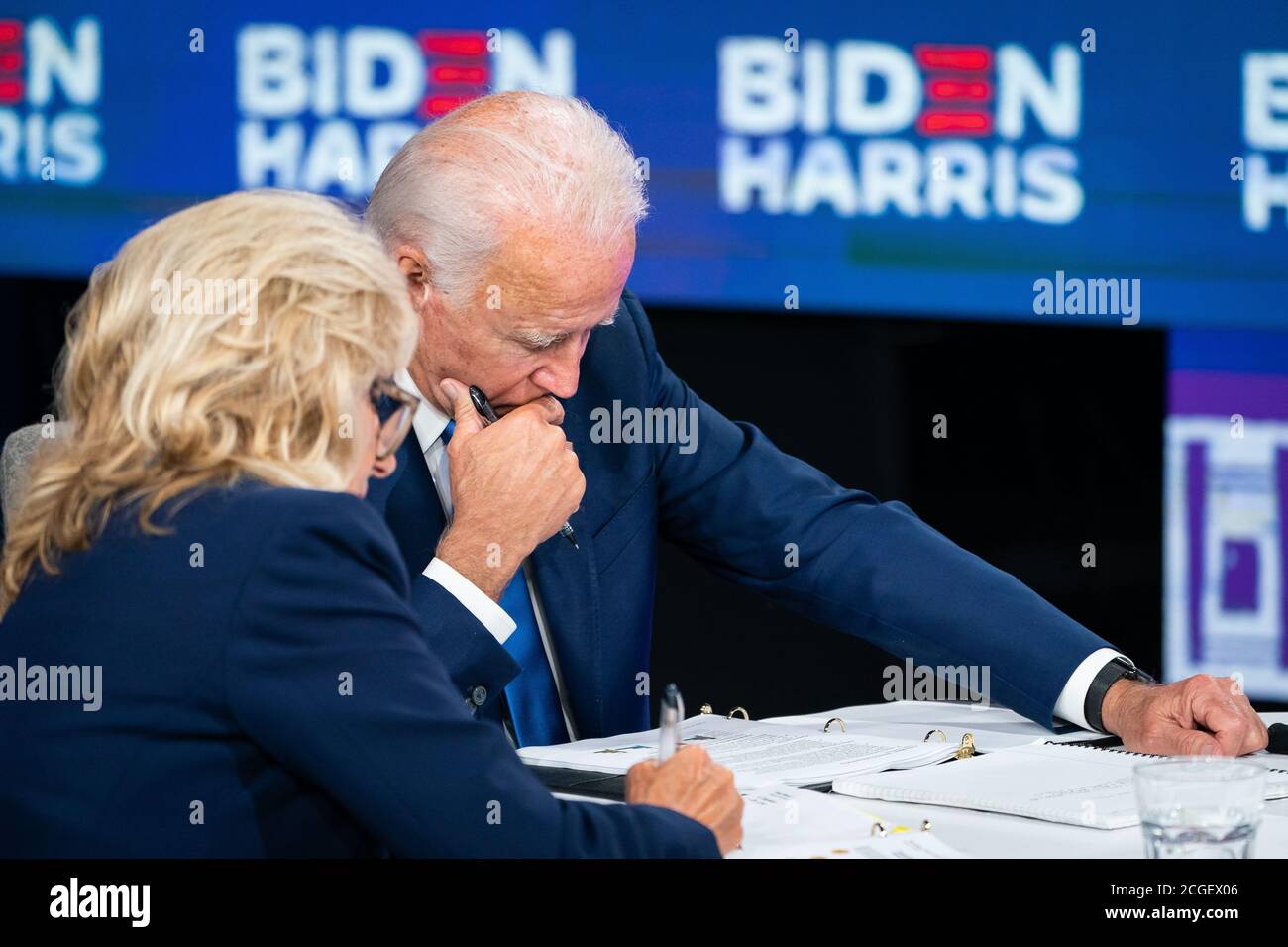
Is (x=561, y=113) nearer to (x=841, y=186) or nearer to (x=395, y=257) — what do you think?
(x=395, y=257)

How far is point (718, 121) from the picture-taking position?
12.8 feet

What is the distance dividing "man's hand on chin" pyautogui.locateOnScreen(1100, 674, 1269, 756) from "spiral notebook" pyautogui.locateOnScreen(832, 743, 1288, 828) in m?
0.06

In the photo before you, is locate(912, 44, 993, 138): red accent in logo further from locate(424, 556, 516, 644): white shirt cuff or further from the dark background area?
locate(424, 556, 516, 644): white shirt cuff

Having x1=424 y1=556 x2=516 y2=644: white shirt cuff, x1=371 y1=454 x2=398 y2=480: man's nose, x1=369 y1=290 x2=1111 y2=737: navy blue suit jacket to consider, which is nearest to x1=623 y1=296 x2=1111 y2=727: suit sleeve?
x1=369 y1=290 x2=1111 y2=737: navy blue suit jacket

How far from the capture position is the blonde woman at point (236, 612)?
1.26 m

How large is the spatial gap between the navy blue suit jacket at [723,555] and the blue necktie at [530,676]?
0.11ft

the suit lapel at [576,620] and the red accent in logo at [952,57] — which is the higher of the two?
the red accent in logo at [952,57]

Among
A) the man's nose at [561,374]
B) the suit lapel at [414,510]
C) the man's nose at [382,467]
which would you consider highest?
the man's nose at [561,374]

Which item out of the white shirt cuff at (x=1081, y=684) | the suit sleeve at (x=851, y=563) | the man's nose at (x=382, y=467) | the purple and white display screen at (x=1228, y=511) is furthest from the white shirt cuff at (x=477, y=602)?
the purple and white display screen at (x=1228, y=511)

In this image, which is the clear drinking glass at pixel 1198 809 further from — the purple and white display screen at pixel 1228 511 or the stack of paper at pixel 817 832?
the purple and white display screen at pixel 1228 511

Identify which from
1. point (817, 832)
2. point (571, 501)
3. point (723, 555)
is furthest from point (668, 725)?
point (723, 555)

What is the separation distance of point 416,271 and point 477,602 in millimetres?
553

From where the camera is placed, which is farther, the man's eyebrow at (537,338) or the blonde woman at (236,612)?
the man's eyebrow at (537,338)

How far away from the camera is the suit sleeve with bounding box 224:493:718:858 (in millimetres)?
1243
